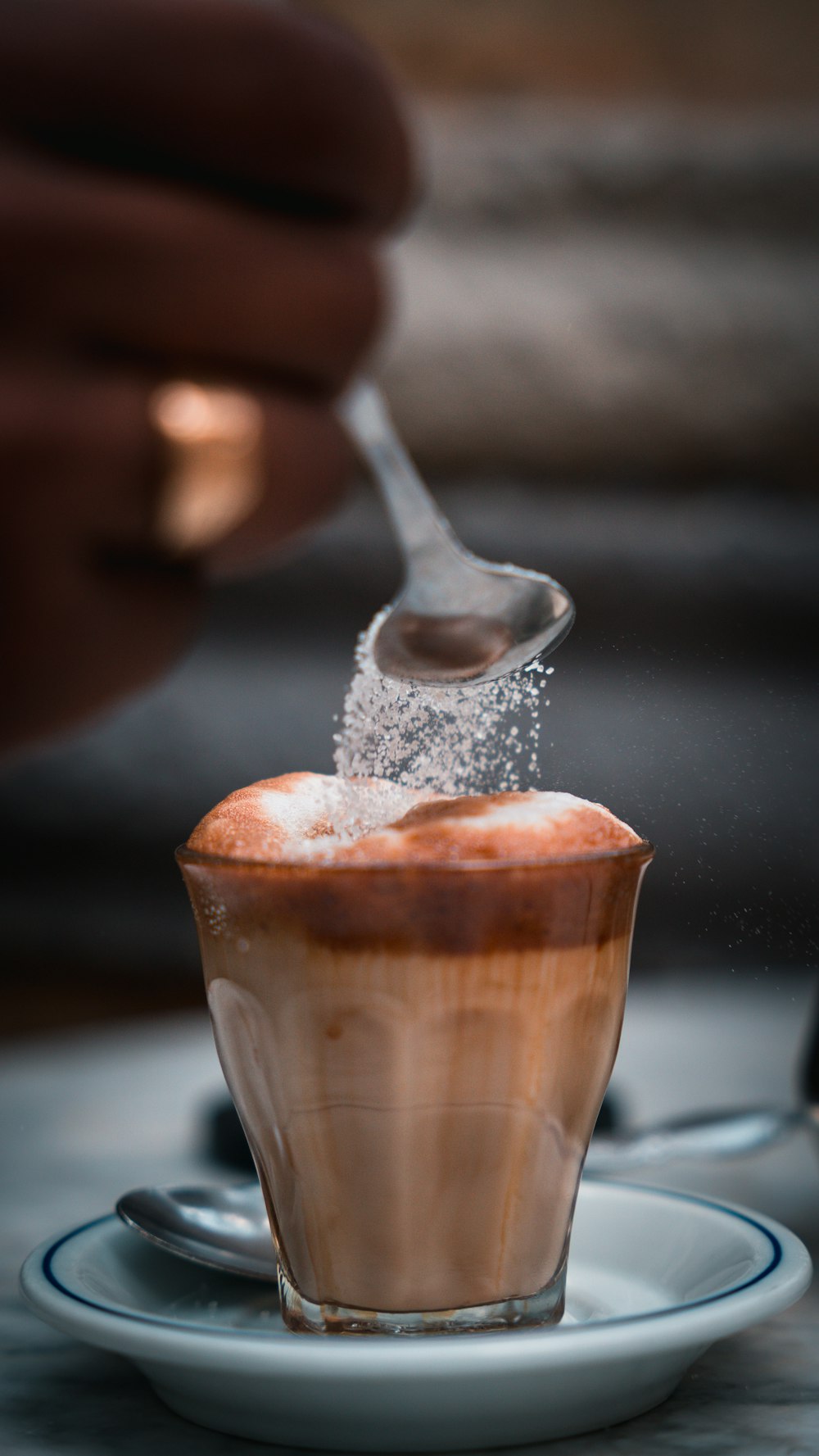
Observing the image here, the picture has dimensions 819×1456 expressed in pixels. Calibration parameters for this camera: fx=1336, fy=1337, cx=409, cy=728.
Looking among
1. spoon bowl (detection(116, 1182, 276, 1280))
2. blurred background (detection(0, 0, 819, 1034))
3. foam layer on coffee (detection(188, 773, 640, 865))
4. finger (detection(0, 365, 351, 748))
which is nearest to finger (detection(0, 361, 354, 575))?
finger (detection(0, 365, 351, 748))

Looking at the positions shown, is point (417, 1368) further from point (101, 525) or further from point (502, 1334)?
point (101, 525)

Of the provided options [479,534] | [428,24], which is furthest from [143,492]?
[428,24]

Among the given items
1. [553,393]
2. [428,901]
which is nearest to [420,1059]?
[428,901]

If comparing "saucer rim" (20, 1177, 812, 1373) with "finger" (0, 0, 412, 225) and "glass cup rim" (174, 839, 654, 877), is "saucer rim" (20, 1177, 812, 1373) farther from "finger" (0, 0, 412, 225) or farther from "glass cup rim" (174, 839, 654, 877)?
"finger" (0, 0, 412, 225)

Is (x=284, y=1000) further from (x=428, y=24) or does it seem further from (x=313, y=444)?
(x=428, y=24)

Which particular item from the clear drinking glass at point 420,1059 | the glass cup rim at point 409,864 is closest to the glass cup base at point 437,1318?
the clear drinking glass at point 420,1059

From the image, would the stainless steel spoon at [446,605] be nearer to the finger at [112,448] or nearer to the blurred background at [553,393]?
the finger at [112,448]
